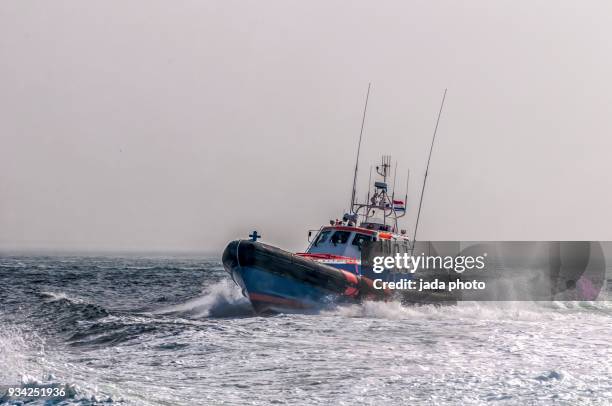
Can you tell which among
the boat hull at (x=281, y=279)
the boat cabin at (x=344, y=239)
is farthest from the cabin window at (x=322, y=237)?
the boat hull at (x=281, y=279)

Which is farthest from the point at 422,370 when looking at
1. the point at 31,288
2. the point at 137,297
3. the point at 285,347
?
the point at 31,288

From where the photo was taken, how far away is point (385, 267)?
21.5 m

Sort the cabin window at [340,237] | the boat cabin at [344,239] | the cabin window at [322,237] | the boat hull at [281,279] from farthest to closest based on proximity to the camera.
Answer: the cabin window at [322,237] < the cabin window at [340,237] < the boat cabin at [344,239] < the boat hull at [281,279]

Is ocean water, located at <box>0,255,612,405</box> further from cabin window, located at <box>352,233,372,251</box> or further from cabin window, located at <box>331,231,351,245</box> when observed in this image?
cabin window, located at <box>331,231,351,245</box>

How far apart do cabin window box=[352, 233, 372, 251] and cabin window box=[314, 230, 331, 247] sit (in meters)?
0.92

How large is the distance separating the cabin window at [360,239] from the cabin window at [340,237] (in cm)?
24

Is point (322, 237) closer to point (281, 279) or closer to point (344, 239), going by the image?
point (344, 239)

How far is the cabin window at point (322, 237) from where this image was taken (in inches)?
870

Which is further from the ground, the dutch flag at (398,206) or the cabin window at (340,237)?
the dutch flag at (398,206)

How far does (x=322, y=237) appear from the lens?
72.9 feet

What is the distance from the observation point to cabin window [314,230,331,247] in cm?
2209

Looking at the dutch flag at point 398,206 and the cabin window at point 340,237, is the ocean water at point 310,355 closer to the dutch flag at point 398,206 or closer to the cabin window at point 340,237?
the cabin window at point 340,237

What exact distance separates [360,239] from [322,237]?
126cm

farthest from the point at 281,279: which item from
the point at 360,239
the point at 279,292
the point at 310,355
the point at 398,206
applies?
the point at 398,206
